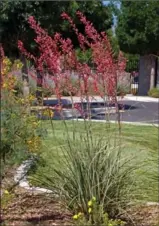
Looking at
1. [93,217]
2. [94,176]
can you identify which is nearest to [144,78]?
[94,176]

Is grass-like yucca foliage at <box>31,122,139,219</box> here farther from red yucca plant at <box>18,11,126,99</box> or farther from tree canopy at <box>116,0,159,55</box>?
tree canopy at <box>116,0,159,55</box>

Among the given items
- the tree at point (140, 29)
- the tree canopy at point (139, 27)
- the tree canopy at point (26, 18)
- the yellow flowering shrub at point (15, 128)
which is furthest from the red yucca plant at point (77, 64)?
the tree canopy at point (139, 27)

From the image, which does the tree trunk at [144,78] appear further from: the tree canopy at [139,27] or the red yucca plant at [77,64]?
the red yucca plant at [77,64]

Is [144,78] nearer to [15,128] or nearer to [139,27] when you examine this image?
[139,27]

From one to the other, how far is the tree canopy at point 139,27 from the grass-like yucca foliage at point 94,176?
88.6ft

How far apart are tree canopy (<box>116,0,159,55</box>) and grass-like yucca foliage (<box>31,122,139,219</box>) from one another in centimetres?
2700

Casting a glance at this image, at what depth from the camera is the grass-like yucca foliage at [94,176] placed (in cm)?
486

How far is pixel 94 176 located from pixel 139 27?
28.7m

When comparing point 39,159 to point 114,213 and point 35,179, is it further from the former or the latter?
point 114,213

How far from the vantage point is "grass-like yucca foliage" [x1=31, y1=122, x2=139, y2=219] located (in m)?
4.86

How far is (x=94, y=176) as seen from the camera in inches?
189

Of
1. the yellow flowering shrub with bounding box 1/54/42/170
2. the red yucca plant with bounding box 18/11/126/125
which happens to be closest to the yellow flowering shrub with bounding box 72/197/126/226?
the yellow flowering shrub with bounding box 1/54/42/170

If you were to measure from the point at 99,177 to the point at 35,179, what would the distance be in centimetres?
93

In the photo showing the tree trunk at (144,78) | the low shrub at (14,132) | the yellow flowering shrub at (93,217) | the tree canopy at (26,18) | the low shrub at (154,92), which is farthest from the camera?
the tree trunk at (144,78)
